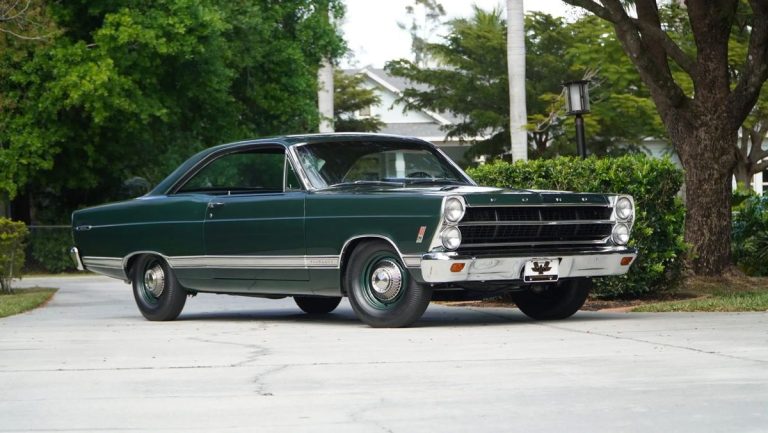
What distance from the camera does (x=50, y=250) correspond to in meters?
33.0

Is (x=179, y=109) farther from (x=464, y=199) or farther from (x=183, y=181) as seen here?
(x=464, y=199)

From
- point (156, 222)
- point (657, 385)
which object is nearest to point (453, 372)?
point (657, 385)

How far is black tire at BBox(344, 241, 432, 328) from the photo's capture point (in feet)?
37.2

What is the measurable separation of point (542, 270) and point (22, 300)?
8.96 metres

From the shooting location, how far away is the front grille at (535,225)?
11141mm

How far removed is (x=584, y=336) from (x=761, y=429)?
4305 mm

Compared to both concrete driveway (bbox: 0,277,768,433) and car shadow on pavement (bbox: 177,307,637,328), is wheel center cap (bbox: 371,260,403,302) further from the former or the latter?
car shadow on pavement (bbox: 177,307,637,328)

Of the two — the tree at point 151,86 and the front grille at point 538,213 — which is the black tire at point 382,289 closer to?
the front grille at point 538,213

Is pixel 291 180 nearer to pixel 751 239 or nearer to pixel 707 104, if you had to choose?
pixel 707 104

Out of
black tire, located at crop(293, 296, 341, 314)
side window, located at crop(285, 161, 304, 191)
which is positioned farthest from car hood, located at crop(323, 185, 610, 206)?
black tire, located at crop(293, 296, 341, 314)

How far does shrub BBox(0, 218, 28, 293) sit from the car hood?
974 cm

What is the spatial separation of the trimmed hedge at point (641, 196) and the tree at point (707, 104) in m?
2.27

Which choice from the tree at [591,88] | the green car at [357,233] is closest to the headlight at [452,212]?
the green car at [357,233]

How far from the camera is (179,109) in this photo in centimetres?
3259
